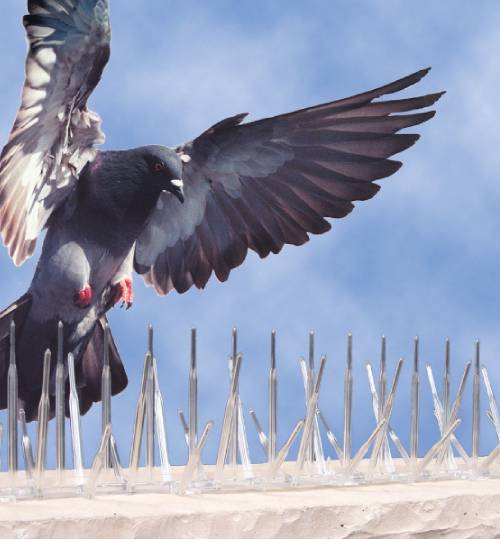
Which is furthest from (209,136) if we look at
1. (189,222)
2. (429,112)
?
(429,112)

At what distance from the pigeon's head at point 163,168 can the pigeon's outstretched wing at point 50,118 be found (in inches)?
8.9

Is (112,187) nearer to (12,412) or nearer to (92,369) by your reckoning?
(92,369)

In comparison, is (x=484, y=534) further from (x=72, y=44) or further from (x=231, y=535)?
(x=72, y=44)

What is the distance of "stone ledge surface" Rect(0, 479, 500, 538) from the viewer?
3986 millimetres

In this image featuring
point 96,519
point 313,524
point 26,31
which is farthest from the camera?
point 26,31

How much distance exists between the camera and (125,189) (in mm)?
5719

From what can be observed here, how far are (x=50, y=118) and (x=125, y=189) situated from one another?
0.47 metres

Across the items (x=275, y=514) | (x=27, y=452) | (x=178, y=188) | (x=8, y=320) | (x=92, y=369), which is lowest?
(x=275, y=514)

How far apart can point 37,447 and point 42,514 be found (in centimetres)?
62

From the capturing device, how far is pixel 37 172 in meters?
5.54

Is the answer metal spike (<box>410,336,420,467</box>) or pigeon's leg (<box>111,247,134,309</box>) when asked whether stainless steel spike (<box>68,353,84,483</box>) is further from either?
metal spike (<box>410,336,420,467</box>)

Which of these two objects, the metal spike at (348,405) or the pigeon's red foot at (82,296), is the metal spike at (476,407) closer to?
the metal spike at (348,405)

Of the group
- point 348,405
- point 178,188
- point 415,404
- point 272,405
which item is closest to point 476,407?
point 415,404

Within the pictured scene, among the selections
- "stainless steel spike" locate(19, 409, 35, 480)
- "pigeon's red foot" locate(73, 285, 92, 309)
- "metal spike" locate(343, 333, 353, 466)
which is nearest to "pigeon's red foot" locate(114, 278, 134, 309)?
"pigeon's red foot" locate(73, 285, 92, 309)
